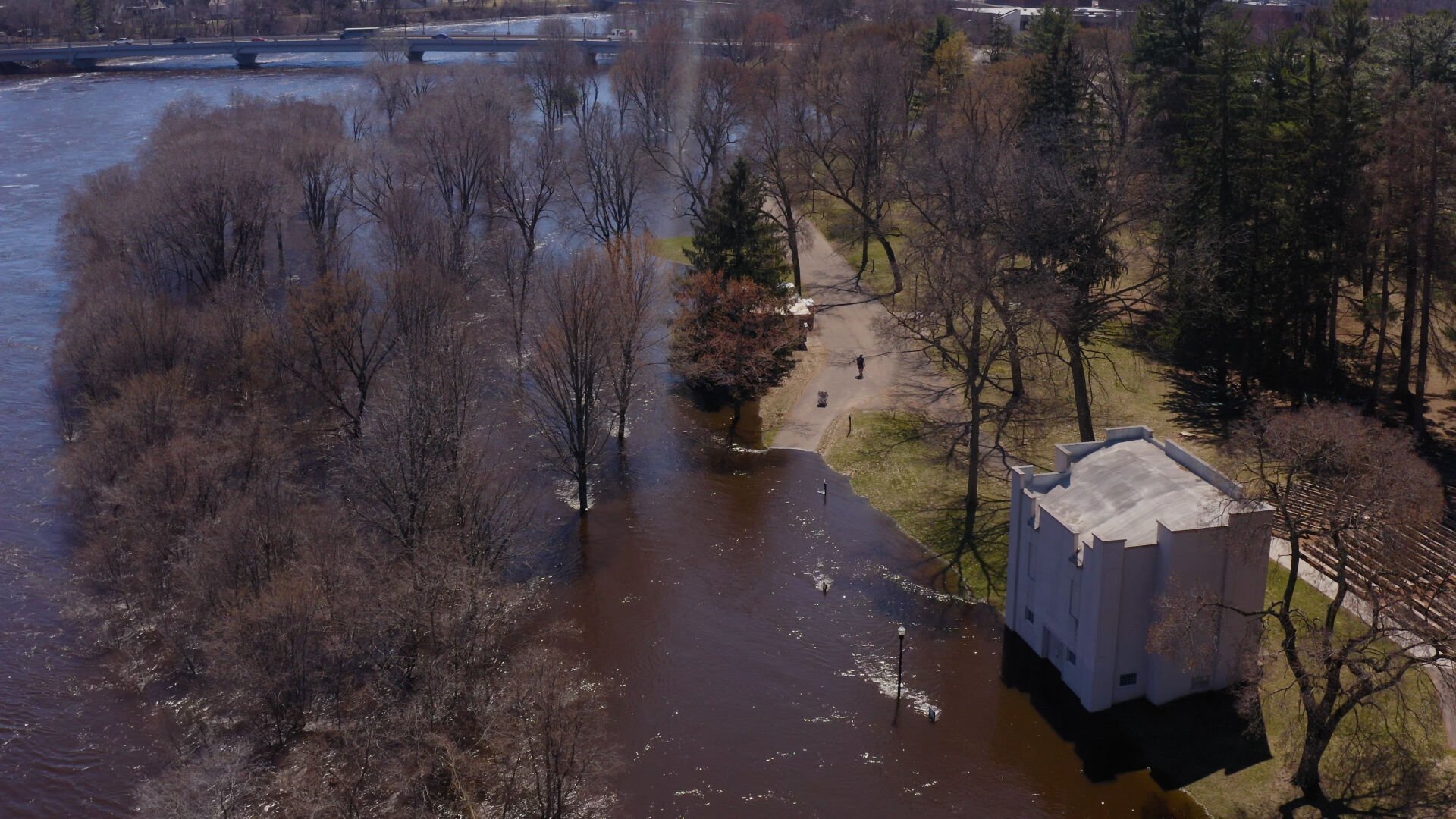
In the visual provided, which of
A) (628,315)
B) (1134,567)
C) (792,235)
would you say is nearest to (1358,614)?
(1134,567)

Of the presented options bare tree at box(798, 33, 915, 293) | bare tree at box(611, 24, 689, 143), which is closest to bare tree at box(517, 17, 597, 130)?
bare tree at box(611, 24, 689, 143)

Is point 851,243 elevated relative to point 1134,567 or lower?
elevated

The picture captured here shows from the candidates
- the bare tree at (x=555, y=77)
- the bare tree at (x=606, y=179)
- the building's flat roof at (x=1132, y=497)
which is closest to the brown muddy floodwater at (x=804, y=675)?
the building's flat roof at (x=1132, y=497)

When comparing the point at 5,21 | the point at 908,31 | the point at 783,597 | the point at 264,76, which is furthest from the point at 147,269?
the point at 5,21

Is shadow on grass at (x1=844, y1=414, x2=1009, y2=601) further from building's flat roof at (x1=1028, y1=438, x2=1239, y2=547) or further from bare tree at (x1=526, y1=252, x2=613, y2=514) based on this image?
bare tree at (x1=526, y1=252, x2=613, y2=514)

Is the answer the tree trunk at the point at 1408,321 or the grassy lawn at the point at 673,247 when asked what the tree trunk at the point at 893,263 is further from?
the tree trunk at the point at 1408,321

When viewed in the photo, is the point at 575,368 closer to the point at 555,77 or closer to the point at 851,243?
the point at 851,243

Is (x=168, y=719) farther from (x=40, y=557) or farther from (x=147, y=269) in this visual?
(x=147, y=269)
